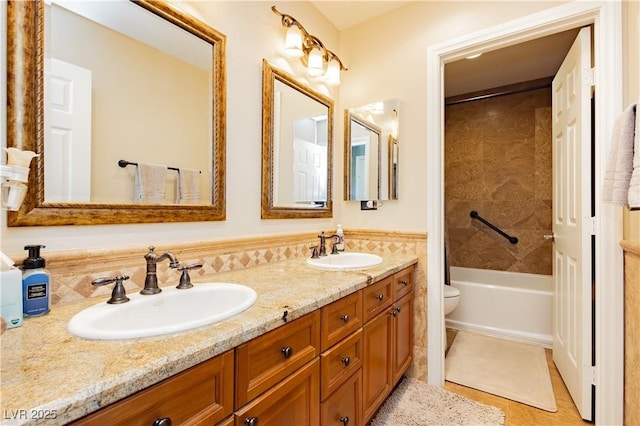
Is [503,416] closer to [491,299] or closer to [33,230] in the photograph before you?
[491,299]

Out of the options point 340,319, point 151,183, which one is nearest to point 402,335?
point 340,319

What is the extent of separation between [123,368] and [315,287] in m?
0.69

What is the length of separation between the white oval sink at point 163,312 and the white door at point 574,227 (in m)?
1.73

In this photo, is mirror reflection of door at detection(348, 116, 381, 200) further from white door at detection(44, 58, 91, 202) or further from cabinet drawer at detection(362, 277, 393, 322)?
white door at detection(44, 58, 91, 202)

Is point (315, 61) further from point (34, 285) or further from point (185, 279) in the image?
point (34, 285)

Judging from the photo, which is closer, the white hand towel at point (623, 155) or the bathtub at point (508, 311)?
the white hand towel at point (623, 155)

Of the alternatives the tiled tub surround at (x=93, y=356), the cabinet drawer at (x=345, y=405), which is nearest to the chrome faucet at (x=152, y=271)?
the tiled tub surround at (x=93, y=356)

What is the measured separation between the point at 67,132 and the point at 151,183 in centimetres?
29

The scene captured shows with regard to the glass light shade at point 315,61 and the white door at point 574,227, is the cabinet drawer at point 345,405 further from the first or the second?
the glass light shade at point 315,61

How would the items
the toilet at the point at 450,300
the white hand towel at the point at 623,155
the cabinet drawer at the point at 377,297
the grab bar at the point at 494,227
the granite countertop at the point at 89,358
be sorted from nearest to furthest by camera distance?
the granite countertop at the point at 89,358, the white hand towel at the point at 623,155, the cabinet drawer at the point at 377,297, the toilet at the point at 450,300, the grab bar at the point at 494,227

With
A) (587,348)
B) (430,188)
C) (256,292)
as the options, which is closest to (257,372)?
(256,292)

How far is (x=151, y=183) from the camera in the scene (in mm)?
1143

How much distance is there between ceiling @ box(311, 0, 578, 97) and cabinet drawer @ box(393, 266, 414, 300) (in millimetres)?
1752

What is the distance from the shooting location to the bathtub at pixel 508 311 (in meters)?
2.46
